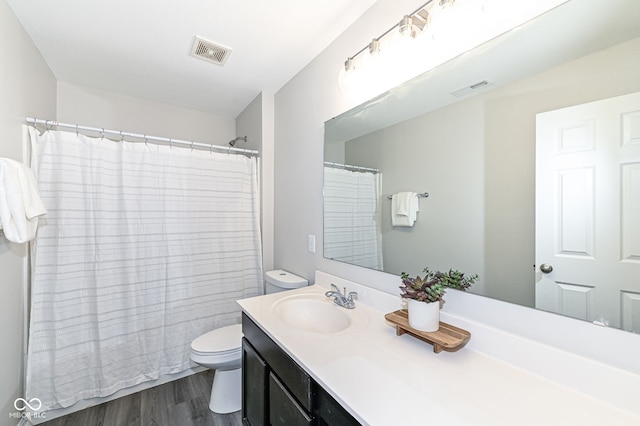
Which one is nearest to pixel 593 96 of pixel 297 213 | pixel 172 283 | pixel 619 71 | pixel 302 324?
pixel 619 71

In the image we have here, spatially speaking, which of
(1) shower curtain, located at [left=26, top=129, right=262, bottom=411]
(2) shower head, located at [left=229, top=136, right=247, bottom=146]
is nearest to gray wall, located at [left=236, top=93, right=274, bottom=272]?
(1) shower curtain, located at [left=26, top=129, right=262, bottom=411]

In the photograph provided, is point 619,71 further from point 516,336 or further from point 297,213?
point 297,213

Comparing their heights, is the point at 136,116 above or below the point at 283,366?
above

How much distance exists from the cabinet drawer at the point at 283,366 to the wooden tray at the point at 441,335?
0.39 metres

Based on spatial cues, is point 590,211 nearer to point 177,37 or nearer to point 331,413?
point 331,413

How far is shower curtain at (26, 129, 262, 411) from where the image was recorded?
62.4 inches

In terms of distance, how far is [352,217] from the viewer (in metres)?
1.52

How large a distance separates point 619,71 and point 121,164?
2.43 metres

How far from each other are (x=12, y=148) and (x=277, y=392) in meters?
1.82

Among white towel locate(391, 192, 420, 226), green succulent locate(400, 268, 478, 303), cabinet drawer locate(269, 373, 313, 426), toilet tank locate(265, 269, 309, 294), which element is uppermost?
white towel locate(391, 192, 420, 226)

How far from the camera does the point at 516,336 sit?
2.68ft

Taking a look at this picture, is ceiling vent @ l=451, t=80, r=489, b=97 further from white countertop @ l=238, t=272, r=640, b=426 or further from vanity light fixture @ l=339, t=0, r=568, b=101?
white countertop @ l=238, t=272, r=640, b=426

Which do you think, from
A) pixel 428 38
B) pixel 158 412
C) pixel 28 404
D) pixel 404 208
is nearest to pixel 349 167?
pixel 404 208

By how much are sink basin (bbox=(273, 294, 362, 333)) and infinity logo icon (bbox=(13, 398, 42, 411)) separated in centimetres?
158
